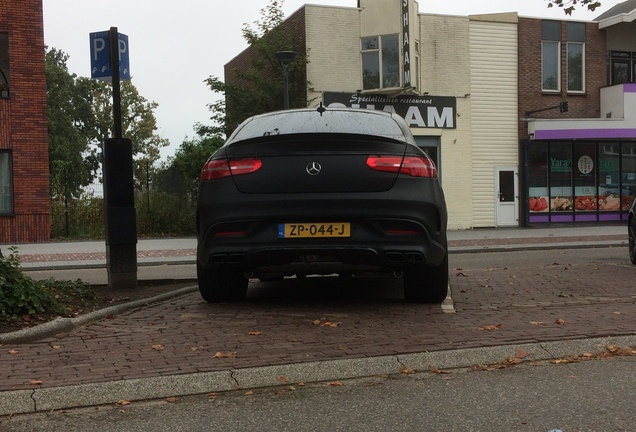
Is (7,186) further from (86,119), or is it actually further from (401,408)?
(86,119)

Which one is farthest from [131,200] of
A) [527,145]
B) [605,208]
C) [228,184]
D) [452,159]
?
[605,208]

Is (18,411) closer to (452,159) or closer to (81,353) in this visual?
(81,353)

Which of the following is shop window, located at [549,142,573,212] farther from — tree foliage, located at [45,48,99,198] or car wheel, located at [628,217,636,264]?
tree foliage, located at [45,48,99,198]

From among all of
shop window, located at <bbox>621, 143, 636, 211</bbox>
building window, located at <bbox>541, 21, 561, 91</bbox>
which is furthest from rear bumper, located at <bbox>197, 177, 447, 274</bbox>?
shop window, located at <bbox>621, 143, 636, 211</bbox>

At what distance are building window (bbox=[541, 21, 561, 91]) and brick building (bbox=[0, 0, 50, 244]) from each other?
682 inches

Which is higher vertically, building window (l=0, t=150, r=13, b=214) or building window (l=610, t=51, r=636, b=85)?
building window (l=610, t=51, r=636, b=85)

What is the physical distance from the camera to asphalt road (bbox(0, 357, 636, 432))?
3566 millimetres

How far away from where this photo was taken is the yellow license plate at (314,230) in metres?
5.93

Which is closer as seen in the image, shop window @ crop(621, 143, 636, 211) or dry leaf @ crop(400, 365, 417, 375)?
dry leaf @ crop(400, 365, 417, 375)

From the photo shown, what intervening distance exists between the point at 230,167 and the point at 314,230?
2.75 ft

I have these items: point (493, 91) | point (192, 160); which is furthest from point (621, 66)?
point (192, 160)

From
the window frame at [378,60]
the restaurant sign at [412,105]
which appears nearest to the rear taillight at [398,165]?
the restaurant sign at [412,105]

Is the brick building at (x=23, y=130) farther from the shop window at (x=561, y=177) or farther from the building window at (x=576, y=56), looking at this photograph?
the building window at (x=576, y=56)

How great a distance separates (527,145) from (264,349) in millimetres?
24641
